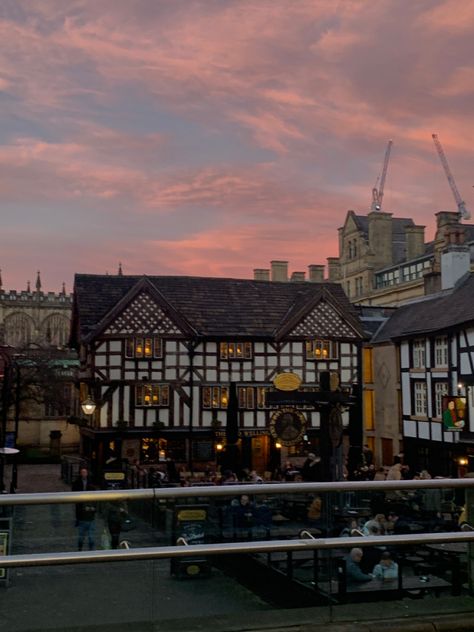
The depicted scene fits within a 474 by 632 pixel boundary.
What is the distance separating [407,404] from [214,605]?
114 ft

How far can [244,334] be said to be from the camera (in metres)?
40.0

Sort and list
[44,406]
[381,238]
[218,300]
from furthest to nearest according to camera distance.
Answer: [381,238] < [44,406] < [218,300]

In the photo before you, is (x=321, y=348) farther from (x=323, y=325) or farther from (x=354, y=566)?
(x=354, y=566)

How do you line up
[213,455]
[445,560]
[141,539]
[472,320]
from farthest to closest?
1. [213,455]
2. [472,320]
3. [445,560]
4. [141,539]

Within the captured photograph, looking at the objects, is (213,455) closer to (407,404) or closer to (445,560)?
(407,404)

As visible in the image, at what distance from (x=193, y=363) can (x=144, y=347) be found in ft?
9.39

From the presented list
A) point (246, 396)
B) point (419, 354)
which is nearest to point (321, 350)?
Answer: point (246, 396)

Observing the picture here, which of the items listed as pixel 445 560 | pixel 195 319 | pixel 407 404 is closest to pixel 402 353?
pixel 407 404

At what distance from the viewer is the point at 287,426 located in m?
28.6

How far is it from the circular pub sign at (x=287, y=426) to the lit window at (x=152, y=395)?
1104 cm

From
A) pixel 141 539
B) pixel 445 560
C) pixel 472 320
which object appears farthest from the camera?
pixel 472 320

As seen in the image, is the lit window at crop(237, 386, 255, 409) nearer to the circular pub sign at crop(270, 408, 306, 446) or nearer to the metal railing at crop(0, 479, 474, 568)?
the circular pub sign at crop(270, 408, 306, 446)

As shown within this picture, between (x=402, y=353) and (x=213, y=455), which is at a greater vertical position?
(x=402, y=353)

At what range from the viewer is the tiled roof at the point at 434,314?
34906 mm
